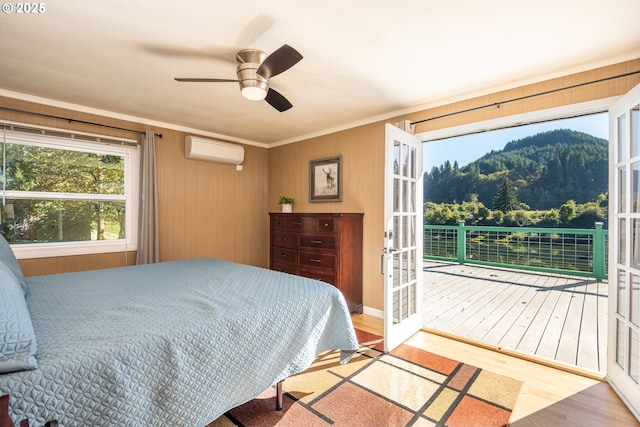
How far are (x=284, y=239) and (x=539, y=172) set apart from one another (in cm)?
612

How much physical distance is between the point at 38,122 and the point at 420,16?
353cm

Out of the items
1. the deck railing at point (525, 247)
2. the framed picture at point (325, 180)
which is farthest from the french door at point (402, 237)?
the deck railing at point (525, 247)

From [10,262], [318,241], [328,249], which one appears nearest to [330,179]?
[318,241]

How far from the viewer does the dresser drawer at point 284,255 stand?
3824 mm

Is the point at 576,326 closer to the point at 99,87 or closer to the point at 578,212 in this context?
the point at 578,212

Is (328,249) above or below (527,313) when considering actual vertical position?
above

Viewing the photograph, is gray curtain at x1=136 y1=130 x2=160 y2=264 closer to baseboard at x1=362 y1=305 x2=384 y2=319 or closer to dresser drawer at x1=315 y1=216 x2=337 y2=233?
dresser drawer at x1=315 y1=216 x2=337 y2=233

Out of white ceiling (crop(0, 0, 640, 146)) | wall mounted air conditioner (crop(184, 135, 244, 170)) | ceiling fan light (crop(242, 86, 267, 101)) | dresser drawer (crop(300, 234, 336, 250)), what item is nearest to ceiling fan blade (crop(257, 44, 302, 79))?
ceiling fan light (crop(242, 86, 267, 101))

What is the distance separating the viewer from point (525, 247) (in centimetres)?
607

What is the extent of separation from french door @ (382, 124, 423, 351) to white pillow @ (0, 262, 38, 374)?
222cm

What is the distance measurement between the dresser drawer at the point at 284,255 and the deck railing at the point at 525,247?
4.32m

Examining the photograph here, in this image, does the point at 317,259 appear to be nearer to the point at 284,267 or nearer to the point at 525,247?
the point at 284,267

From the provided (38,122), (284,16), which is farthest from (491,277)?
(38,122)

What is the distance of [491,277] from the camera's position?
5.45 m
